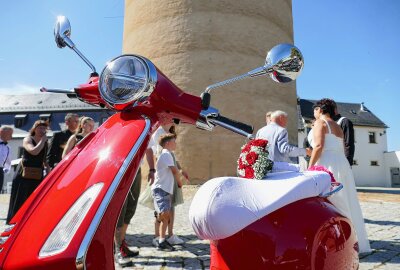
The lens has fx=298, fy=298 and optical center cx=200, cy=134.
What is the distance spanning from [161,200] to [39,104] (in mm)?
36096

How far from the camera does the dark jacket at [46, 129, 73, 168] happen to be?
164 inches

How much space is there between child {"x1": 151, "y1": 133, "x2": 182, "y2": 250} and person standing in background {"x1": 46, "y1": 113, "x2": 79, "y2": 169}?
1.32 metres

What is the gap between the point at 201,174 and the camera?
1188cm

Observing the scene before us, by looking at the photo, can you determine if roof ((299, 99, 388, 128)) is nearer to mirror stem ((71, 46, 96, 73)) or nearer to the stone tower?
the stone tower

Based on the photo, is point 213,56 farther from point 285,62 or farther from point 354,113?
point 354,113

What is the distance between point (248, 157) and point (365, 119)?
3697 cm

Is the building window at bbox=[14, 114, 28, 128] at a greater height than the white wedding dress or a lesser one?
greater

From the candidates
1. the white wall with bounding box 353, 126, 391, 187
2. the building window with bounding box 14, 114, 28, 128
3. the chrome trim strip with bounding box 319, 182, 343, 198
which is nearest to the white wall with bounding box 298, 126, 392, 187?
the white wall with bounding box 353, 126, 391, 187

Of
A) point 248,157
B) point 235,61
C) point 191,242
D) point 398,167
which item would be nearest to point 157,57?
point 235,61

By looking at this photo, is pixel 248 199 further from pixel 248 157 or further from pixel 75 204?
pixel 75 204

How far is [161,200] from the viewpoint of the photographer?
12.0 ft

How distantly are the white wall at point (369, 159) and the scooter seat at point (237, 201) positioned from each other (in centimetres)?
3221

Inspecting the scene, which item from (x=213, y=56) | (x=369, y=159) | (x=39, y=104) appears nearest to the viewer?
(x=213, y=56)

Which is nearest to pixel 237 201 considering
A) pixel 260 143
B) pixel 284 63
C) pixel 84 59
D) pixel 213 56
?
pixel 260 143
